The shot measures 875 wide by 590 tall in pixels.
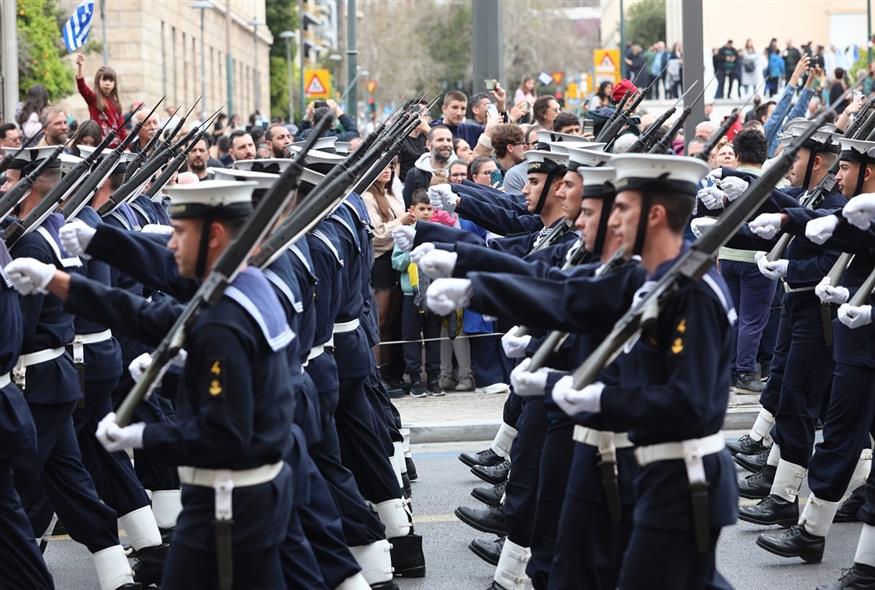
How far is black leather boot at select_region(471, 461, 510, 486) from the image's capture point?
9578 mm

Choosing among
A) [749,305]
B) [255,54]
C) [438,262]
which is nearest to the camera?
[438,262]

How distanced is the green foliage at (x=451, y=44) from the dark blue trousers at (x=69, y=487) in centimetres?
7611

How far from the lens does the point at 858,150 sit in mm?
8156

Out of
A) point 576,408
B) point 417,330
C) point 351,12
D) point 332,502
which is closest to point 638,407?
point 576,408

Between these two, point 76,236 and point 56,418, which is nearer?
point 76,236

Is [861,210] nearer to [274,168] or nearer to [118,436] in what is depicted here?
[274,168]

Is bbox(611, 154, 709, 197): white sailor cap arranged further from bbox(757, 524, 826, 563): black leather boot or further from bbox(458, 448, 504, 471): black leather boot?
bbox(458, 448, 504, 471): black leather boot

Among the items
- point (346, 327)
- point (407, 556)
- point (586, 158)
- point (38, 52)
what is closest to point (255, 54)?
point (38, 52)

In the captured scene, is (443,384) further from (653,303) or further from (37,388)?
(653,303)

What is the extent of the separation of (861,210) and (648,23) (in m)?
68.1

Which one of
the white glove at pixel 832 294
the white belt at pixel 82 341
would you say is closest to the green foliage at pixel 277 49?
the white belt at pixel 82 341

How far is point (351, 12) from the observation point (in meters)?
21.2

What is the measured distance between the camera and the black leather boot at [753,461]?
9.88m

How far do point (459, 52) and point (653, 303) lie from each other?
81322mm
